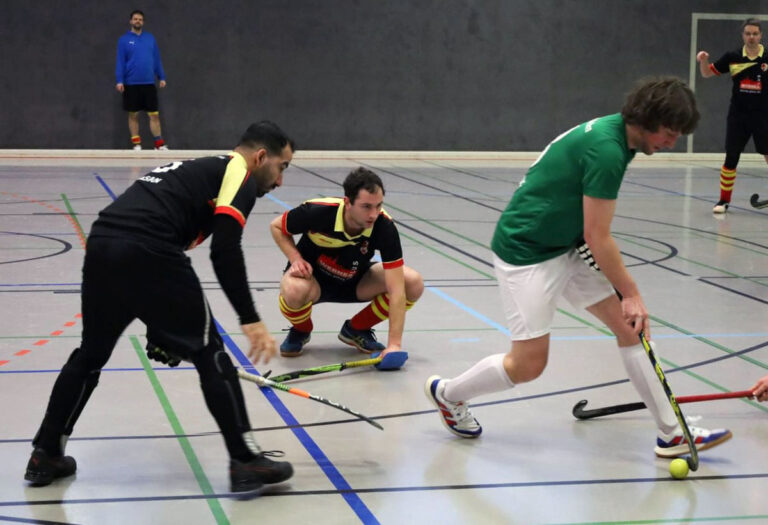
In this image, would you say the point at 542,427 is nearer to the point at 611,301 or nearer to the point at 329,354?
the point at 611,301

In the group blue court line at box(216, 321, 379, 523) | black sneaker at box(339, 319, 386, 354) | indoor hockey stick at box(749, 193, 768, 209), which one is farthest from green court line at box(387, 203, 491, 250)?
blue court line at box(216, 321, 379, 523)

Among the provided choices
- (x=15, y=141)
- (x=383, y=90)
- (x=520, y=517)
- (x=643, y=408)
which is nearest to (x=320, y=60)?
(x=383, y=90)

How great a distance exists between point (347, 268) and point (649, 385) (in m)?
1.83

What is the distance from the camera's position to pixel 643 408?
413cm

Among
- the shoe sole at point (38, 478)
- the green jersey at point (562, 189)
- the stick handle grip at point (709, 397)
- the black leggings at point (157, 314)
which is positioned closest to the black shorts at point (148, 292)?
the black leggings at point (157, 314)

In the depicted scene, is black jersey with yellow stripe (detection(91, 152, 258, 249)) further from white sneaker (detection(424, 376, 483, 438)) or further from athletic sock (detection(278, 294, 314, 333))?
athletic sock (detection(278, 294, 314, 333))

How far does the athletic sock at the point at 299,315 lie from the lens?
4910 mm

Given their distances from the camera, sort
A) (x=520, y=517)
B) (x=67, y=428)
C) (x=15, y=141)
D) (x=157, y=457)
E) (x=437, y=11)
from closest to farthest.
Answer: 1. (x=520, y=517)
2. (x=67, y=428)
3. (x=157, y=457)
4. (x=15, y=141)
5. (x=437, y=11)

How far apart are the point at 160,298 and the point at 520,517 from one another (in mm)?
1304

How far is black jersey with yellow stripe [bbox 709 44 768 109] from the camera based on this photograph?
31.9 feet

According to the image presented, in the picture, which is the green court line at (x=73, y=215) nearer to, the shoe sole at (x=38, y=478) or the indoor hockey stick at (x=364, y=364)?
the indoor hockey stick at (x=364, y=364)

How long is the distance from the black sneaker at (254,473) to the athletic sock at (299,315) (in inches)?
66.7

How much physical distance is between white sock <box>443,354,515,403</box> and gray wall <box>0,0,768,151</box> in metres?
11.8

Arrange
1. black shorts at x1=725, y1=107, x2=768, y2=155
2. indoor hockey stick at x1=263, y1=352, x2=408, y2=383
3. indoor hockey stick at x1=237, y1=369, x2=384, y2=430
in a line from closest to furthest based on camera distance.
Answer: indoor hockey stick at x1=237, y1=369, x2=384, y2=430 → indoor hockey stick at x1=263, y1=352, x2=408, y2=383 → black shorts at x1=725, y1=107, x2=768, y2=155
